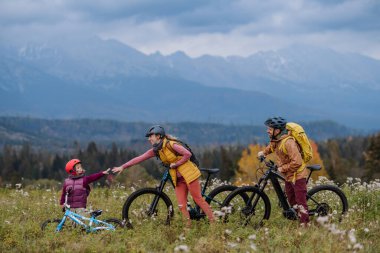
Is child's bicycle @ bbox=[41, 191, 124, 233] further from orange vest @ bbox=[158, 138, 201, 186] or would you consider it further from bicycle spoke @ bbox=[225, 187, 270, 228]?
bicycle spoke @ bbox=[225, 187, 270, 228]

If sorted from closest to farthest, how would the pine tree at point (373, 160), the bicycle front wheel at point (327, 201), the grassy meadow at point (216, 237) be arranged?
the grassy meadow at point (216, 237)
the bicycle front wheel at point (327, 201)
the pine tree at point (373, 160)

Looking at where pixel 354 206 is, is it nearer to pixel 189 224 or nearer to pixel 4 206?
pixel 189 224

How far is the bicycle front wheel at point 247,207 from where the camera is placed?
1060 cm

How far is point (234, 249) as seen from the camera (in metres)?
8.05

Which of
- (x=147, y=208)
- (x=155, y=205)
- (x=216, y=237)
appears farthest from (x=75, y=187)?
(x=216, y=237)

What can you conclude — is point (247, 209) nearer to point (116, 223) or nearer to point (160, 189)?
point (160, 189)

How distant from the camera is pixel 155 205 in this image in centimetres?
1085

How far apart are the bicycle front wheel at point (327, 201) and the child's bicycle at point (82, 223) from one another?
428cm

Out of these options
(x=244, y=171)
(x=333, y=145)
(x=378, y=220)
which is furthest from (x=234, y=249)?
(x=333, y=145)

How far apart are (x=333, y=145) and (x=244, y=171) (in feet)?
128

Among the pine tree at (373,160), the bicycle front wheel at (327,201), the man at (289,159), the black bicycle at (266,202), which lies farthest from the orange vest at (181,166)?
the pine tree at (373,160)

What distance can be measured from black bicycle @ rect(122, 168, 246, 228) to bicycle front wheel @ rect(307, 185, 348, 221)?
1.79m

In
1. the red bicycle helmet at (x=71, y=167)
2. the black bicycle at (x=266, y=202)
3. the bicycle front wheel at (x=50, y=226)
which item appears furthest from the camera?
the black bicycle at (x=266, y=202)

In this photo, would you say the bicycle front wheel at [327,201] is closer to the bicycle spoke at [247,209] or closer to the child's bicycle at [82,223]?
the bicycle spoke at [247,209]
